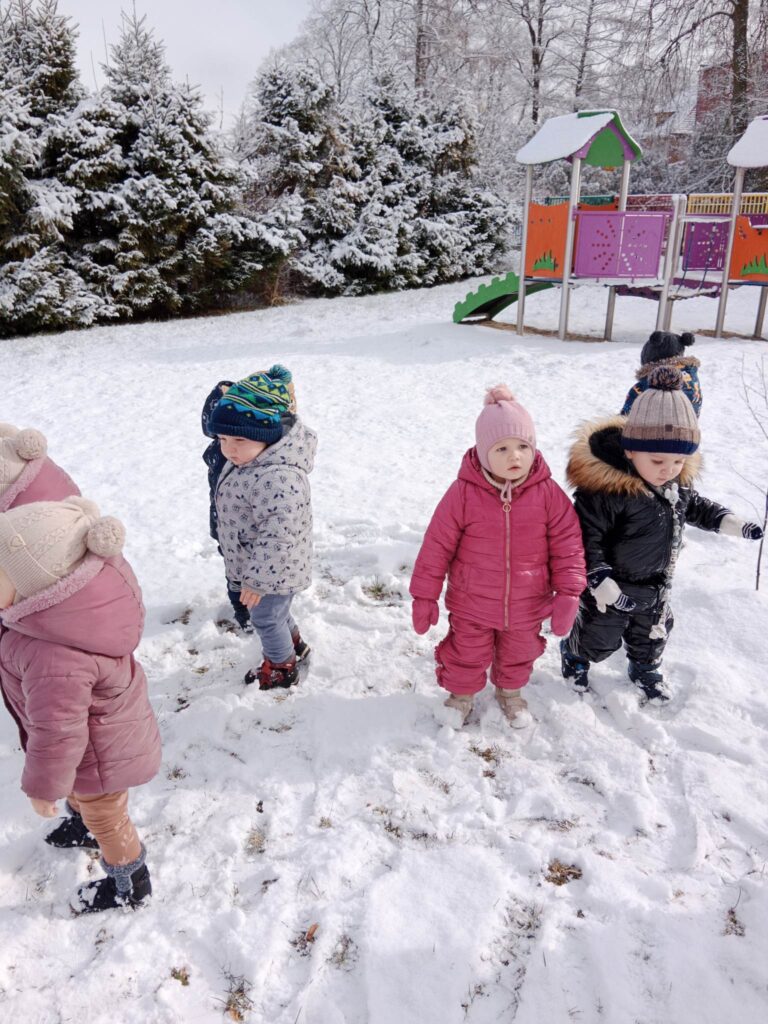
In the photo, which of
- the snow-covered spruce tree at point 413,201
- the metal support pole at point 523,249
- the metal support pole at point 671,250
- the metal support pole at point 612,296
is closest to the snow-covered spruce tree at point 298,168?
the snow-covered spruce tree at point 413,201

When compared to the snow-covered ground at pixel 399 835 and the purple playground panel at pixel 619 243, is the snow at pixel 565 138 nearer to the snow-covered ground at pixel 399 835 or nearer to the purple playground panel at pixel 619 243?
the purple playground panel at pixel 619 243

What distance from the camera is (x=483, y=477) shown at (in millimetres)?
2783

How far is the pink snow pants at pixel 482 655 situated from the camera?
9.82 feet

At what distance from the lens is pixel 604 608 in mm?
2939

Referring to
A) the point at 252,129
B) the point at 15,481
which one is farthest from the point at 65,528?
the point at 252,129

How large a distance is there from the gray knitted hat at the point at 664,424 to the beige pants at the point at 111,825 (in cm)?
231

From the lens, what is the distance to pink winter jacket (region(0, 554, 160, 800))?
1.84 meters

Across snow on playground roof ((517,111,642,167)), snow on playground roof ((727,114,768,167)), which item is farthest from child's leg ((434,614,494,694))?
snow on playground roof ((727,114,768,167))

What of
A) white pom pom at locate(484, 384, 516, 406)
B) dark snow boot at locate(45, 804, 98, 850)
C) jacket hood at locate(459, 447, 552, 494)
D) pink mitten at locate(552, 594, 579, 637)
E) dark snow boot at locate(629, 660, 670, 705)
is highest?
white pom pom at locate(484, 384, 516, 406)

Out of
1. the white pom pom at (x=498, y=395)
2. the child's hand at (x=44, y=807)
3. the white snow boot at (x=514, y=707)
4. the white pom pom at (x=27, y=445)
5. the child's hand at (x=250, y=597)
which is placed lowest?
the white snow boot at (x=514, y=707)

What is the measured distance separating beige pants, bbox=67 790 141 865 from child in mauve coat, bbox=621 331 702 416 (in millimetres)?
3243

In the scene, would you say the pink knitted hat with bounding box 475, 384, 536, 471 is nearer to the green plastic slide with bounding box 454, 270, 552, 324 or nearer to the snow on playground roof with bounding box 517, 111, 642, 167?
the snow on playground roof with bounding box 517, 111, 642, 167

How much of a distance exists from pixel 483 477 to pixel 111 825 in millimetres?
1827

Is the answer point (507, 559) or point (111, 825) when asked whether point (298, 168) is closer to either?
point (507, 559)
